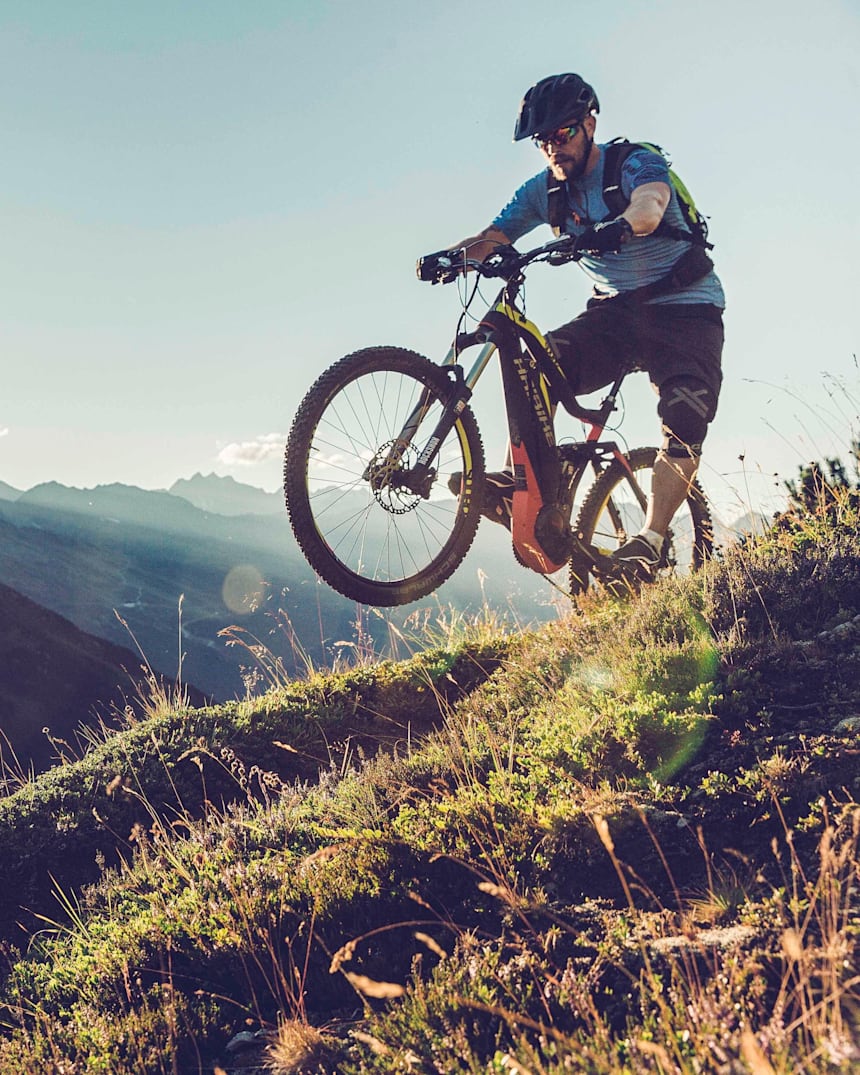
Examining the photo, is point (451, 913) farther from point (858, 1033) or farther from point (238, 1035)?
point (858, 1033)

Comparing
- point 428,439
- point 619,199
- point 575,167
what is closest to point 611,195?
point 619,199

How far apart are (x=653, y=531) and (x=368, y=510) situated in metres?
2.13

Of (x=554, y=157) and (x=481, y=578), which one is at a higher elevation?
(x=554, y=157)

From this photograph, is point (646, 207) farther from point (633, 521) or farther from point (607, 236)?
point (633, 521)

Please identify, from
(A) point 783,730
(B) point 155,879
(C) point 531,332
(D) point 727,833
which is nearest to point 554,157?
(C) point 531,332

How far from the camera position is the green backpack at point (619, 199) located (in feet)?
16.8

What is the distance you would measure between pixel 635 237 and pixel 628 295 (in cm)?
54

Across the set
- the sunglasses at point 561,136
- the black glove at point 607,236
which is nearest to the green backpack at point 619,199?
the sunglasses at point 561,136

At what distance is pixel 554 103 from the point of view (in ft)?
16.7

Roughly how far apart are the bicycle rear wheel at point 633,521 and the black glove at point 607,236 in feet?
6.27

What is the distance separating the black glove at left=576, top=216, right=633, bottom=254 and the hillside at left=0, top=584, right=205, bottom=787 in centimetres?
4328

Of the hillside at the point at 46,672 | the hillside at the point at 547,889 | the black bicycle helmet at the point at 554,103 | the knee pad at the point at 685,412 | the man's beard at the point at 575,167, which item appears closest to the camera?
the hillside at the point at 547,889

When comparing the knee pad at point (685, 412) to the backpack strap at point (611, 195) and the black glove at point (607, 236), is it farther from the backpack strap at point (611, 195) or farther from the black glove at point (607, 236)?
the black glove at point (607, 236)

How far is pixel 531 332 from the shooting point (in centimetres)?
527
